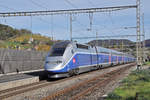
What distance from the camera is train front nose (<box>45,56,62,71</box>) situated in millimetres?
17061

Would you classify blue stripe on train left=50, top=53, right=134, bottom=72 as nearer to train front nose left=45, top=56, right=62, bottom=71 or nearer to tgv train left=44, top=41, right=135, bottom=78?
tgv train left=44, top=41, right=135, bottom=78

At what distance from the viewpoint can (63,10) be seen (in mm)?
25453

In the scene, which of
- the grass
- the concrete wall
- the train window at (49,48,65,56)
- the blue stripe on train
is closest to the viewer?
the grass

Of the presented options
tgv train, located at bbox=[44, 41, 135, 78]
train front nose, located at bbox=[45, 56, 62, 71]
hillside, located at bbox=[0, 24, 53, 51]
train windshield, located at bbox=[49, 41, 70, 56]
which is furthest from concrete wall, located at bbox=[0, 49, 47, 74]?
train front nose, located at bbox=[45, 56, 62, 71]

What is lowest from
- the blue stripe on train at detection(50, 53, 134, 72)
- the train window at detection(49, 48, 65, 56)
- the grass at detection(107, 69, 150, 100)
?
the grass at detection(107, 69, 150, 100)

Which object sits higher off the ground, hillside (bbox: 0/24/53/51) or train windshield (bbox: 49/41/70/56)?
hillside (bbox: 0/24/53/51)

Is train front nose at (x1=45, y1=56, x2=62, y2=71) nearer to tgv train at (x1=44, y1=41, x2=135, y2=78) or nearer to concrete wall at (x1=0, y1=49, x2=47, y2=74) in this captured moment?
tgv train at (x1=44, y1=41, x2=135, y2=78)

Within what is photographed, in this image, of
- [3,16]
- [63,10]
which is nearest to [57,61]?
[63,10]

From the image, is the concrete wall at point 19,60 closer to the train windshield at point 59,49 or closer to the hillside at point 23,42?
the hillside at point 23,42

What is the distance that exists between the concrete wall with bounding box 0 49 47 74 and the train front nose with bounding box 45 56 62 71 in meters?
5.22

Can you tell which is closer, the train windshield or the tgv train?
the tgv train

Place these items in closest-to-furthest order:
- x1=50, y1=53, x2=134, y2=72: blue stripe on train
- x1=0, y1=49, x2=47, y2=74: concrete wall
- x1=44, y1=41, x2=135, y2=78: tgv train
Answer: x1=44, y1=41, x2=135, y2=78: tgv train < x1=50, y1=53, x2=134, y2=72: blue stripe on train < x1=0, y1=49, x2=47, y2=74: concrete wall

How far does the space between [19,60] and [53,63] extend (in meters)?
7.05

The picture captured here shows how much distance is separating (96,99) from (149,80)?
20.0 feet
